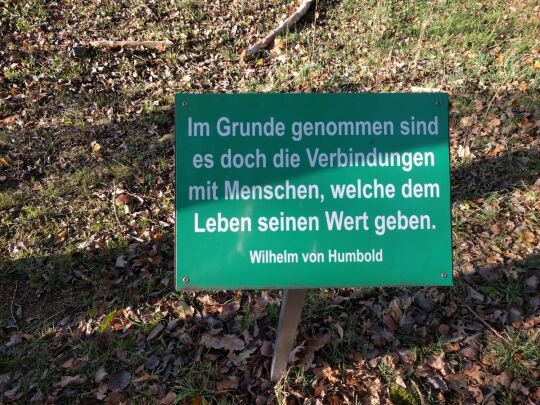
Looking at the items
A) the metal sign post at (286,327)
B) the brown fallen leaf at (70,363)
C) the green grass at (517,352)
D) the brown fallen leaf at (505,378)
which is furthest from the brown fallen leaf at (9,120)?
the brown fallen leaf at (505,378)

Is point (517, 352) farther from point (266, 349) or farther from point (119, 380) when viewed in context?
point (119, 380)

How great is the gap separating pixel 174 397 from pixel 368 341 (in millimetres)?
1330

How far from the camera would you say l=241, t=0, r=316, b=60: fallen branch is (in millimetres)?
6438

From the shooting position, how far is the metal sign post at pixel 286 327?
2.28m

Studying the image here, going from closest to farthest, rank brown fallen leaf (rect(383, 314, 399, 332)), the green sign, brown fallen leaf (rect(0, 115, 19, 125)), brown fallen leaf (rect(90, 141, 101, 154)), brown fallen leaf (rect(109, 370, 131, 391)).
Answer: the green sign, brown fallen leaf (rect(109, 370, 131, 391)), brown fallen leaf (rect(383, 314, 399, 332)), brown fallen leaf (rect(90, 141, 101, 154)), brown fallen leaf (rect(0, 115, 19, 125))

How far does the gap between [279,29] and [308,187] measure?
17.2 feet

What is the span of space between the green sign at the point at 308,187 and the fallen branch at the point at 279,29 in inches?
183

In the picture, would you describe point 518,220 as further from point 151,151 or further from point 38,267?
point 38,267

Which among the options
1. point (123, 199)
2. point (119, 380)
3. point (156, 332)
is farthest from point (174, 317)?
point (123, 199)

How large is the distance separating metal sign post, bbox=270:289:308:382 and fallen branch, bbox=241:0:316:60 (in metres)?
→ 4.70

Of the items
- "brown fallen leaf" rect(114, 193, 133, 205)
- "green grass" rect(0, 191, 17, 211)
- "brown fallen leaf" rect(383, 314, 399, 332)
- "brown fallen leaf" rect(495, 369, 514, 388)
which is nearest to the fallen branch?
"brown fallen leaf" rect(114, 193, 133, 205)

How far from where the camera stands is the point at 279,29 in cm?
672

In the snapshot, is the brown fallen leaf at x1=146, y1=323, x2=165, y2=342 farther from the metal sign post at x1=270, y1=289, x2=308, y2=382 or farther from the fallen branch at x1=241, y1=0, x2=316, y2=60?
the fallen branch at x1=241, y1=0, x2=316, y2=60

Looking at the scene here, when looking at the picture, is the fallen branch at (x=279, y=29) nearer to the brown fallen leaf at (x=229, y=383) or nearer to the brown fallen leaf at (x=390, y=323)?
the brown fallen leaf at (x=390, y=323)
